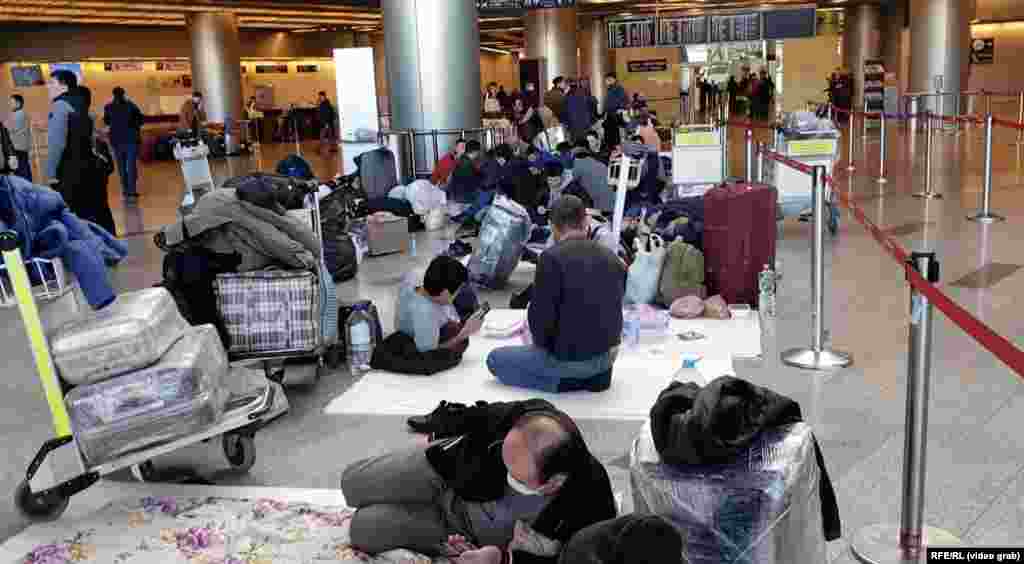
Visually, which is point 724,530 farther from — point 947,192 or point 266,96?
point 266,96

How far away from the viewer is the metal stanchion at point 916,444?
326 centimetres

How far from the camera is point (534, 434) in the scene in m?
2.84

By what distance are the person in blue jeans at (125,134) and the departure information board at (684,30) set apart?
19870 mm

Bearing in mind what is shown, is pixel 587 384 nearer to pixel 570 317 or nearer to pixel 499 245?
pixel 570 317

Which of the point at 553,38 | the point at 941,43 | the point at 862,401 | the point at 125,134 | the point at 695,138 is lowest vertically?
the point at 862,401

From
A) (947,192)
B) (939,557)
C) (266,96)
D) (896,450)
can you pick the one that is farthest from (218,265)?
(266,96)

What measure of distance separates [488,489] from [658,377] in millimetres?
2519

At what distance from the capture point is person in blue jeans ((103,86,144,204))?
1600 centimetres

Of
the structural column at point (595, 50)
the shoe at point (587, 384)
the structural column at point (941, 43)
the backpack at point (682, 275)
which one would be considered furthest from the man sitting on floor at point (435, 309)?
the structural column at point (595, 50)

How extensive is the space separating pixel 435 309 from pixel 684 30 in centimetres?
2817

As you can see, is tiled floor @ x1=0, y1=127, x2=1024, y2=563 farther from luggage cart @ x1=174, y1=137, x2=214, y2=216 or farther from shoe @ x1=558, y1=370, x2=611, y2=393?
luggage cart @ x1=174, y1=137, x2=214, y2=216

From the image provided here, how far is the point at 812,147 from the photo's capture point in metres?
9.92

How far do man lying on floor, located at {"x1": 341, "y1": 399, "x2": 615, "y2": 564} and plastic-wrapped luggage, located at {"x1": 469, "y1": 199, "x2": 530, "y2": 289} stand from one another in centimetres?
428

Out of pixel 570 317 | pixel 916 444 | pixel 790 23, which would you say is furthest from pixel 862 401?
pixel 790 23
